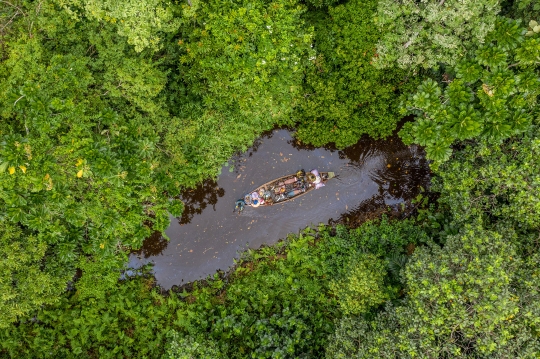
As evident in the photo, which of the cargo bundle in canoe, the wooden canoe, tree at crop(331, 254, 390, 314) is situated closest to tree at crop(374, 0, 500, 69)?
the cargo bundle in canoe

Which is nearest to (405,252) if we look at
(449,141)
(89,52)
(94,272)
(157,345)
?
(449,141)

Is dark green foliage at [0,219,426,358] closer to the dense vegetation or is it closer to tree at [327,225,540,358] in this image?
the dense vegetation

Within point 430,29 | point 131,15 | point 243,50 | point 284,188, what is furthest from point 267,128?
point 430,29

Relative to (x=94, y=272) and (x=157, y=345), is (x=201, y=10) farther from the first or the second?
(x=157, y=345)

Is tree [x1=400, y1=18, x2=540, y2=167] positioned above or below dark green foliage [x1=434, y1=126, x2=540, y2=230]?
above

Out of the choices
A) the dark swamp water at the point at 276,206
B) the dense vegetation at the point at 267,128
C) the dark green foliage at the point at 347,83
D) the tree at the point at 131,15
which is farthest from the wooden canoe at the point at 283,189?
the tree at the point at 131,15

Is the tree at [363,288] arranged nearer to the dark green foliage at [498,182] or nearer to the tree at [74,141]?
the dark green foliage at [498,182]

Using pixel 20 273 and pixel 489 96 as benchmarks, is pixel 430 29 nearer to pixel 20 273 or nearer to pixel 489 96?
pixel 489 96
